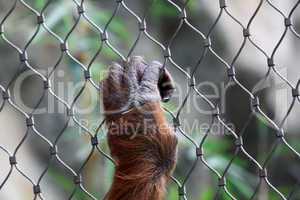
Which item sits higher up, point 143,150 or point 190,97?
point 143,150

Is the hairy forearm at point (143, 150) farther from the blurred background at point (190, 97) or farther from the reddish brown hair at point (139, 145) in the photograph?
the blurred background at point (190, 97)

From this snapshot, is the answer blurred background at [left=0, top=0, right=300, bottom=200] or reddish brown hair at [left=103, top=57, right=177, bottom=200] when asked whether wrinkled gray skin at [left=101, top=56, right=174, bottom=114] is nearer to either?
reddish brown hair at [left=103, top=57, right=177, bottom=200]

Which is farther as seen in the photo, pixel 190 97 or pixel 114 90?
pixel 190 97

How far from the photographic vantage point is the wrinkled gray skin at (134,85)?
165 centimetres

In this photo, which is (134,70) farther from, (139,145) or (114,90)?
(139,145)

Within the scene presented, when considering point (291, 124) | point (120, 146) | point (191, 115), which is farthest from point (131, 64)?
point (291, 124)

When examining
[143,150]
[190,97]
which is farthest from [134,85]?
[190,97]

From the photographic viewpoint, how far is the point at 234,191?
3.04 metres

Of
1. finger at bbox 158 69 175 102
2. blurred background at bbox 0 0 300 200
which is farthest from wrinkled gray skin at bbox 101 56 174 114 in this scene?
blurred background at bbox 0 0 300 200

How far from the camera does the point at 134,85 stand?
1660mm

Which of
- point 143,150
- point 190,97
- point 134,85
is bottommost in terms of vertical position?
point 190,97

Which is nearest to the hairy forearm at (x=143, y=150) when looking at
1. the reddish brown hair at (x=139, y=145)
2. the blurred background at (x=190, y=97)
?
the reddish brown hair at (x=139, y=145)

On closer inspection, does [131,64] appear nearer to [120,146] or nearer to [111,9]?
[120,146]

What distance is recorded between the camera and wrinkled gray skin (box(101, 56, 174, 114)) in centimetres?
165
